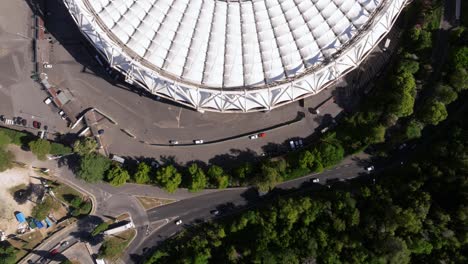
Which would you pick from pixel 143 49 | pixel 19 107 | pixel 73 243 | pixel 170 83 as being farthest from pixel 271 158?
pixel 19 107

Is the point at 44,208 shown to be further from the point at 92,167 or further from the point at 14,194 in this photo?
the point at 92,167

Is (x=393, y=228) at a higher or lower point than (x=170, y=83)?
lower

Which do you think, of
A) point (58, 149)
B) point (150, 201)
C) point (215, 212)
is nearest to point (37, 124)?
point (58, 149)

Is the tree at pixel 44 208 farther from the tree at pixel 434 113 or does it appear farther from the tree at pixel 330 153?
the tree at pixel 434 113

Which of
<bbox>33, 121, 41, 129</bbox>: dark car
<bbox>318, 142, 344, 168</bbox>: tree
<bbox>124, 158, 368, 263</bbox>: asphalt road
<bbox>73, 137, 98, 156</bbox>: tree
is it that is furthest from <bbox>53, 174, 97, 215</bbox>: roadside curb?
<bbox>318, 142, 344, 168</bbox>: tree

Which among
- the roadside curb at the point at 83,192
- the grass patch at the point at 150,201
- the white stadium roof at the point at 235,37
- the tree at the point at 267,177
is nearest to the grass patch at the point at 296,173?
the tree at the point at 267,177

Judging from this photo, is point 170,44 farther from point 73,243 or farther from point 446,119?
point 446,119
